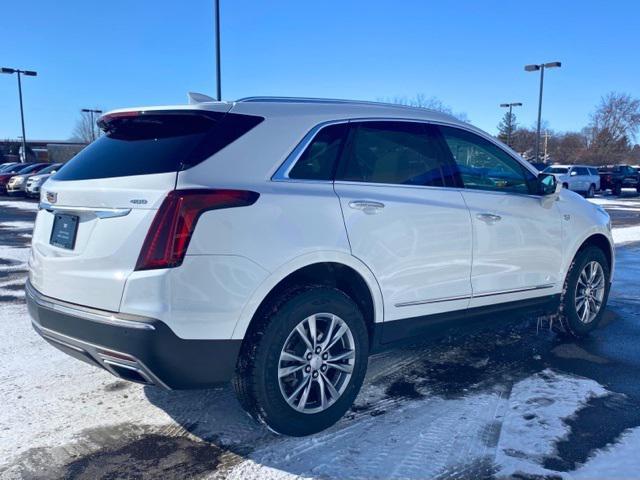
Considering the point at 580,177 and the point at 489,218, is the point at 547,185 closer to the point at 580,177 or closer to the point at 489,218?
the point at 489,218

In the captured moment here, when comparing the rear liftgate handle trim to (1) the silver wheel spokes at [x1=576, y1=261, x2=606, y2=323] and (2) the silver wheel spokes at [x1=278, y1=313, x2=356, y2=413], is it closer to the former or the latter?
(2) the silver wheel spokes at [x1=278, y1=313, x2=356, y2=413]

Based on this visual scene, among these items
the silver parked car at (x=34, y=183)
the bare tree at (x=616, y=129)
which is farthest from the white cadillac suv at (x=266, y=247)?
the bare tree at (x=616, y=129)

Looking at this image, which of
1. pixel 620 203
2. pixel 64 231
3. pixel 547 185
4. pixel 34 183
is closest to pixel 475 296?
pixel 547 185

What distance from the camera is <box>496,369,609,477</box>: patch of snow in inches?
113

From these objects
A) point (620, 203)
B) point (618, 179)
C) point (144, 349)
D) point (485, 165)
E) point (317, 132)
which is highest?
point (317, 132)

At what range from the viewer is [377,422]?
3.29 m

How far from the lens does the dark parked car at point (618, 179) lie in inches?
1309

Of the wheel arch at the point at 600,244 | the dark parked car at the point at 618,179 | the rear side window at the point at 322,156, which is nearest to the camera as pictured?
the rear side window at the point at 322,156

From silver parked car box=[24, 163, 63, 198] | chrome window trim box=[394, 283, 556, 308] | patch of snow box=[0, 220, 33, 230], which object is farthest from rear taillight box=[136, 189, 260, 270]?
silver parked car box=[24, 163, 63, 198]

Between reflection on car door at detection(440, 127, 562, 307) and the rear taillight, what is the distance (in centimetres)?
202

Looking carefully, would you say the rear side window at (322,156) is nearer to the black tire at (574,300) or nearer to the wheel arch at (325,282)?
the wheel arch at (325,282)

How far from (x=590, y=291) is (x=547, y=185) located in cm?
128

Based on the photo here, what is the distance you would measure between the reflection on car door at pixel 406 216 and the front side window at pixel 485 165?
15 cm

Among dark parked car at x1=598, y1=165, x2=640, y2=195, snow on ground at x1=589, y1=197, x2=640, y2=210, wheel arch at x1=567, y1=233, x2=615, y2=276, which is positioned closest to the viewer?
wheel arch at x1=567, y1=233, x2=615, y2=276
